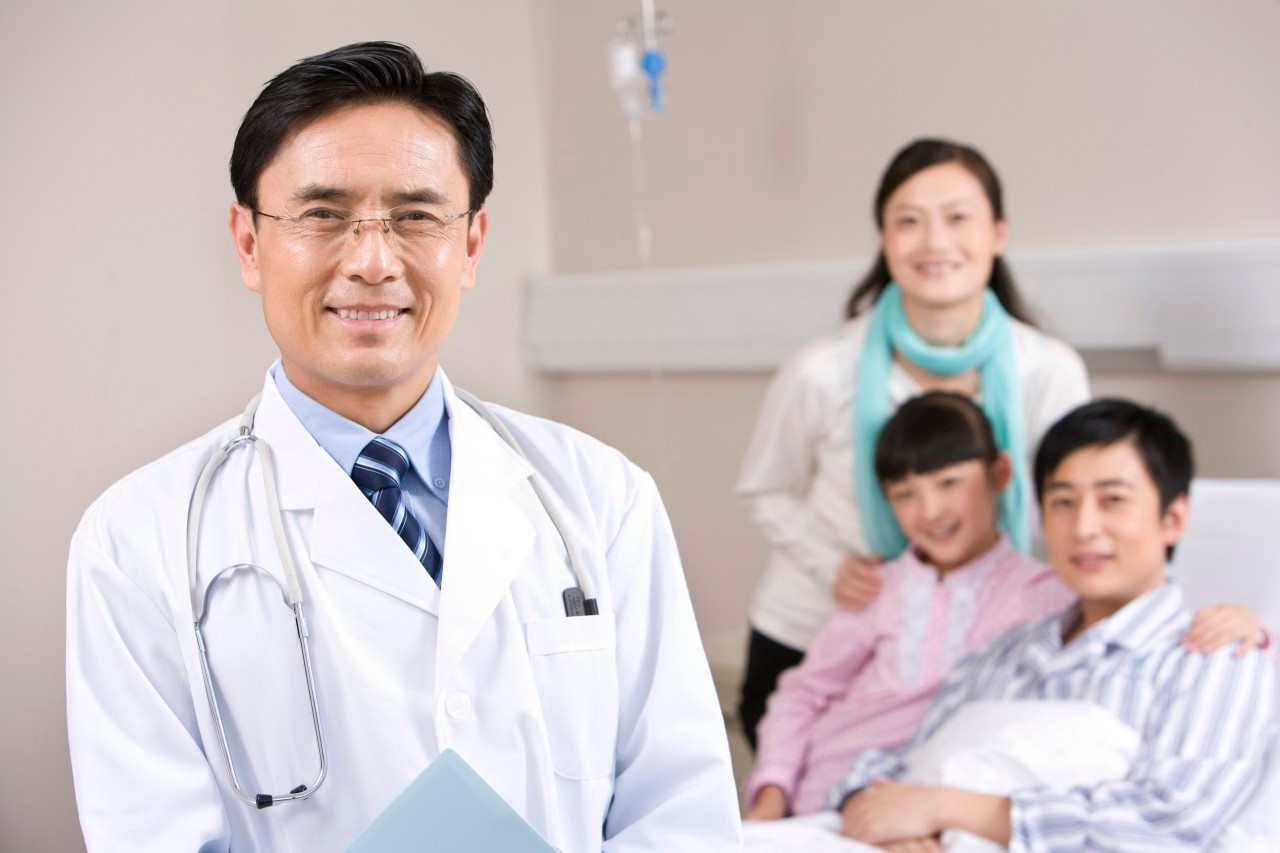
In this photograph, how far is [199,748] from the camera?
30.4 inches

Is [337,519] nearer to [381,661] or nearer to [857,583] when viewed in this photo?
[381,661]

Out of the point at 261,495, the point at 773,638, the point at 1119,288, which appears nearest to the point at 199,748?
the point at 261,495

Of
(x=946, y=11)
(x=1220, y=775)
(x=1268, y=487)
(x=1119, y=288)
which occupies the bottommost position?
(x=1220, y=775)

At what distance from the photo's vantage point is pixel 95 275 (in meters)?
0.79

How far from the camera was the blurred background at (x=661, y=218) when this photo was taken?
788 millimetres

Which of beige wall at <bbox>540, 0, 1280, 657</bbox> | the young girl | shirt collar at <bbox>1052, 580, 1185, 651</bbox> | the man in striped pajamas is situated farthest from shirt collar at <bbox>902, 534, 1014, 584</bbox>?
beige wall at <bbox>540, 0, 1280, 657</bbox>

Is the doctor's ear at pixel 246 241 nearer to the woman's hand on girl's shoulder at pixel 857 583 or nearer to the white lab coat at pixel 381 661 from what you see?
the white lab coat at pixel 381 661

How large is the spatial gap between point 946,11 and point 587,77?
1256mm

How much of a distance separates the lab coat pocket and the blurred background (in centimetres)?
25

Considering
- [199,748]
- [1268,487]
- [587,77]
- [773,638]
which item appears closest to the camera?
[199,748]

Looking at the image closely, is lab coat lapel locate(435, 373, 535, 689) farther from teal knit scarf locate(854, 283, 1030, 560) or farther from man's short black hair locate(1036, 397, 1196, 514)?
teal knit scarf locate(854, 283, 1030, 560)

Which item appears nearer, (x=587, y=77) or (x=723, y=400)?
(x=587, y=77)

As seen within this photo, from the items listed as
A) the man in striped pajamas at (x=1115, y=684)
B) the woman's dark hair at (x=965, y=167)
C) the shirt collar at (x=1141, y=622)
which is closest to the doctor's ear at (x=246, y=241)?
the man in striped pajamas at (x=1115, y=684)

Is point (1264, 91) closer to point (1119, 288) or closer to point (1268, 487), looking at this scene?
point (1119, 288)
